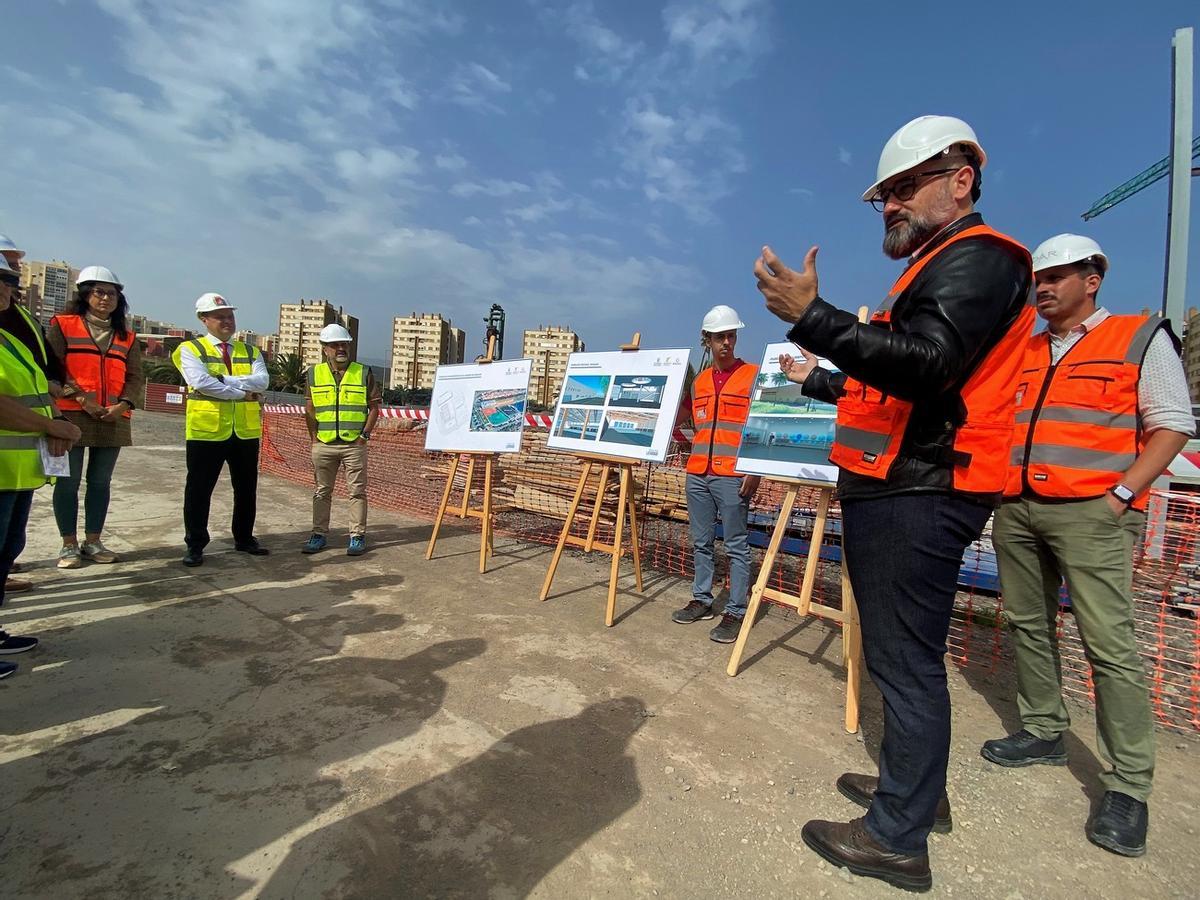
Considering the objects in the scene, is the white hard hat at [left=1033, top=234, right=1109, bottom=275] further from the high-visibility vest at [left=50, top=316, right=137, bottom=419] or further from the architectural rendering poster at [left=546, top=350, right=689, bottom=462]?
the high-visibility vest at [left=50, top=316, right=137, bottom=419]

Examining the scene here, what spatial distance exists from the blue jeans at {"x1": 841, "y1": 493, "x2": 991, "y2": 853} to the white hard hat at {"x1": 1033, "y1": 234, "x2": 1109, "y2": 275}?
4.87ft

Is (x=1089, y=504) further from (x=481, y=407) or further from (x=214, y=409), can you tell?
(x=214, y=409)

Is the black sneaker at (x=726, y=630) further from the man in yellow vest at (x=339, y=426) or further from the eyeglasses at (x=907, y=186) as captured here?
the man in yellow vest at (x=339, y=426)

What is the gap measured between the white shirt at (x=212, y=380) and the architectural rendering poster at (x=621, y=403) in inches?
91.6

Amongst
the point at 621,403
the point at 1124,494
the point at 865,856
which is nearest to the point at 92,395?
the point at 621,403

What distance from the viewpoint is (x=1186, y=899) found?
1.74m

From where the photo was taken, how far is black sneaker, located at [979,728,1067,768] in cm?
242

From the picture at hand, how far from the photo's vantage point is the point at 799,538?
6164 mm

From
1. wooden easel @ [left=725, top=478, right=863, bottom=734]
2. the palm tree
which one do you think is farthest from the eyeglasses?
the palm tree

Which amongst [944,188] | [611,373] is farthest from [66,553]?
[944,188]

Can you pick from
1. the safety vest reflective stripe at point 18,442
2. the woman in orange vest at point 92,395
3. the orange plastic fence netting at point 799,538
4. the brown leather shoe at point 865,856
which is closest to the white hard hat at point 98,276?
the woman in orange vest at point 92,395

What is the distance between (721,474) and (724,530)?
376 mm

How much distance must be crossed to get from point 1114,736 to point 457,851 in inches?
96.2

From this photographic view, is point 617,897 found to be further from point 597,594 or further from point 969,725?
point 597,594
